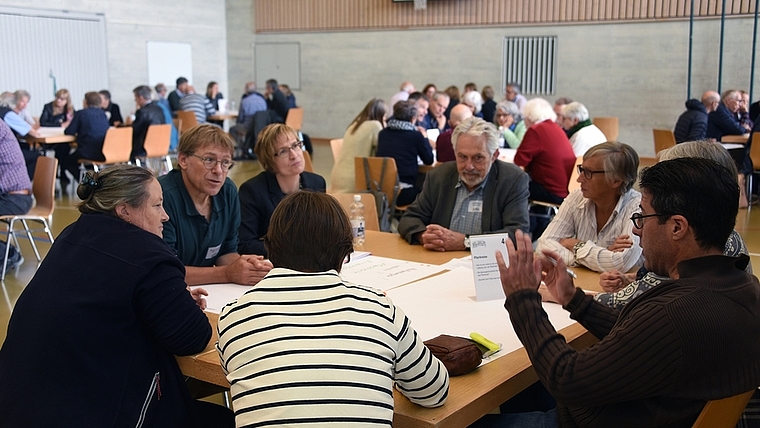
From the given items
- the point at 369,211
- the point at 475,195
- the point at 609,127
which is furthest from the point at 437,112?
the point at 475,195

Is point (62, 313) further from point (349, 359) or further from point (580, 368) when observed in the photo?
point (580, 368)

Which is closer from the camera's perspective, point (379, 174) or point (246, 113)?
point (379, 174)

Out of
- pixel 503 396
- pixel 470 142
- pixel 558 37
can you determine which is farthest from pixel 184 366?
pixel 558 37

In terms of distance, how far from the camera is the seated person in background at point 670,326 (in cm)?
156

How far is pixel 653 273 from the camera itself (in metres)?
2.23

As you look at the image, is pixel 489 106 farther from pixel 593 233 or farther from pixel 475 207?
pixel 593 233

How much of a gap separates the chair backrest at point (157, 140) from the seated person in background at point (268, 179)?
253 inches

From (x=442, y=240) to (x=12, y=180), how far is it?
3792 mm

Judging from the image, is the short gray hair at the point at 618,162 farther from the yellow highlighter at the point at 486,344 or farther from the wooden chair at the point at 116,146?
the wooden chair at the point at 116,146

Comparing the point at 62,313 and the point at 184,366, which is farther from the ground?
the point at 62,313

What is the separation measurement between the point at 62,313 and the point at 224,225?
4.15 ft

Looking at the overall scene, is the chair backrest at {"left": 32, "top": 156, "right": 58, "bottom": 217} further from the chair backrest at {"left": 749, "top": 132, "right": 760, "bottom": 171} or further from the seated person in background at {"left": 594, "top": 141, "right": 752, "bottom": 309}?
the chair backrest at {"left": 749, "top": 132, "right": 760, "bottom": 171}

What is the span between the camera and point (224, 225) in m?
3.18

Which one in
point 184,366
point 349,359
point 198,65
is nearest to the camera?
point 349,359
